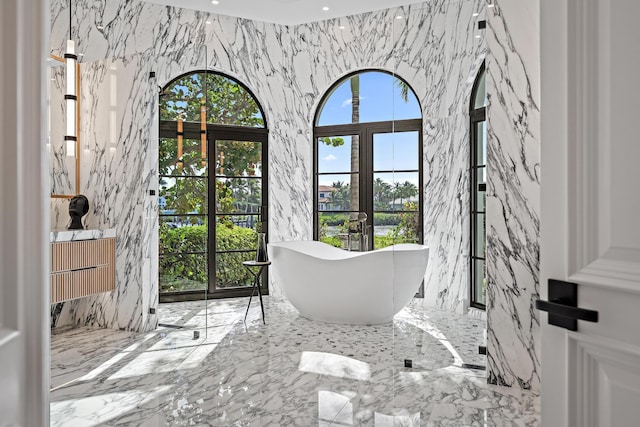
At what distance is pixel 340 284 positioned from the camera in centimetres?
412

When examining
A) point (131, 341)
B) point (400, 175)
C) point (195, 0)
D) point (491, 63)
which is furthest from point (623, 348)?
point (195, 0)

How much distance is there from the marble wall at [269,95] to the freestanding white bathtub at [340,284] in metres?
0.75

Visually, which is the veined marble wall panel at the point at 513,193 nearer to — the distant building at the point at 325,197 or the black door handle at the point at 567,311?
the black door handle at the point at 567,311

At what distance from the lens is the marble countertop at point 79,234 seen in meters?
3.54

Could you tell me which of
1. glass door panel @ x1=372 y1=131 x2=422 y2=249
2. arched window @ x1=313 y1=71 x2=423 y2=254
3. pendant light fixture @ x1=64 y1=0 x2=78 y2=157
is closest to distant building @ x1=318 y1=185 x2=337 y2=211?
arched window @ x1=313 y1=71 x2=423 y2=254

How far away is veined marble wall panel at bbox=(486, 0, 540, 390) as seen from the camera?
2.69 m

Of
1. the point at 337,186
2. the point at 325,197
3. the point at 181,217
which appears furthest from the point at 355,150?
the point at 181,217

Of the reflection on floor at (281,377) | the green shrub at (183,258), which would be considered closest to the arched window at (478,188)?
the reflection on floor at (281,377)

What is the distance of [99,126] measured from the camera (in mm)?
4219

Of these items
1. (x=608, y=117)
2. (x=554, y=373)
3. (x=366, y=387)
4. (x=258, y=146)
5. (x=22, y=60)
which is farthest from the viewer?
(x=258, y=146)

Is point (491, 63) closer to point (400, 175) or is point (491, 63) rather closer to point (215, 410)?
point (400, 175)

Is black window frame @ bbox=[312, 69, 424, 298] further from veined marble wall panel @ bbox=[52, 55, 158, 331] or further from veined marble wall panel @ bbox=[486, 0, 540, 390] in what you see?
veined marble wall panel @ bbox=[486, 0, 540, 390]

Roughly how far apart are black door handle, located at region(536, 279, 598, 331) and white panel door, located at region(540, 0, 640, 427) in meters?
0.01

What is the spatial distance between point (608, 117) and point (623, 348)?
469 mm
